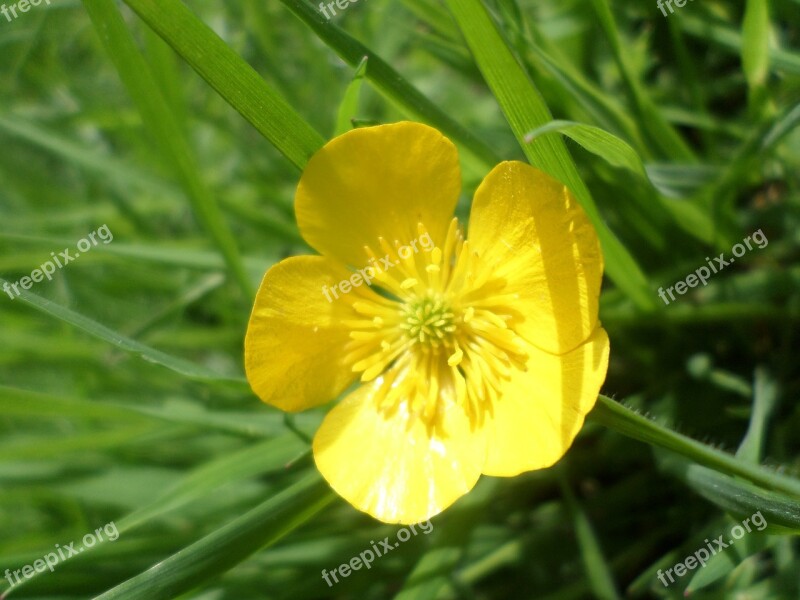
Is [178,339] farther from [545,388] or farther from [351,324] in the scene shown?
[545,388]


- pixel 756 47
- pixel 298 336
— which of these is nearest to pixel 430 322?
pixel 298 336

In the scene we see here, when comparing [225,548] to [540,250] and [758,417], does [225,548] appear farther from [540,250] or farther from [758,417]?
[758,417]

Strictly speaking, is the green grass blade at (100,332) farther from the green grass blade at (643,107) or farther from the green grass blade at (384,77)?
the green grass blade at (643,107)

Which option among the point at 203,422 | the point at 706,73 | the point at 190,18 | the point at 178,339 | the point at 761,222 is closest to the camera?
the point at 190,18

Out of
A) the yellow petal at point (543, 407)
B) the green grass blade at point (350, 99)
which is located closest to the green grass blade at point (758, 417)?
the yellow petal at point (543, 407)

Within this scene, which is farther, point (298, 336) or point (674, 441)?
point (298, 336)

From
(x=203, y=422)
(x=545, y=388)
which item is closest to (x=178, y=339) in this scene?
(x=203, y=422)
